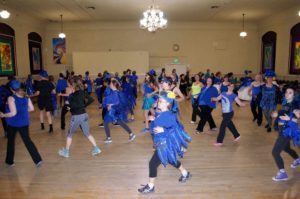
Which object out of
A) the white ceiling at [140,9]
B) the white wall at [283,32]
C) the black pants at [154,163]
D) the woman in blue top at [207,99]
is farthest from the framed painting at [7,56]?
the white wall at [283,32]

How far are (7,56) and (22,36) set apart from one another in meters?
1.86

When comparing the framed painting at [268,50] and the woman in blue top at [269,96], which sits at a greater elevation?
the framed painting at [268,50]

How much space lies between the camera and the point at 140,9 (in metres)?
12.2

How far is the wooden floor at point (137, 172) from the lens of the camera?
3.56 m

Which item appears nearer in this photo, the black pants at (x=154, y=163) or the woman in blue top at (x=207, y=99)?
the black pants at (x=154, y=163)

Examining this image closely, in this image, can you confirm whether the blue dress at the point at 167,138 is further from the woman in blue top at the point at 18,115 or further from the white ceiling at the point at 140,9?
the white ceiling at the point at 140,9

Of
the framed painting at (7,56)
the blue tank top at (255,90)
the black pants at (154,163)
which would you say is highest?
the framed painting at (7,56)

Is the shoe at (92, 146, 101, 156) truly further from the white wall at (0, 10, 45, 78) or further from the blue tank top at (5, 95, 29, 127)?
the white wall at (0, 10, 45, 78)

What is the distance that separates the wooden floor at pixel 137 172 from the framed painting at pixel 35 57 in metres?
9.20

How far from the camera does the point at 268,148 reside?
5.42m

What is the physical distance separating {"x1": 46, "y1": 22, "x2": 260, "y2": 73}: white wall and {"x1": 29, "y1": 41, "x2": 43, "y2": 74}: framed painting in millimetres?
861

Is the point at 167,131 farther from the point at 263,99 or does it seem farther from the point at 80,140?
the point at 263,99

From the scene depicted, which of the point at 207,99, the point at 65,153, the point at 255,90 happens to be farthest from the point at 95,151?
the point at 255,90

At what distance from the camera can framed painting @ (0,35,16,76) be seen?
11.0 metres
